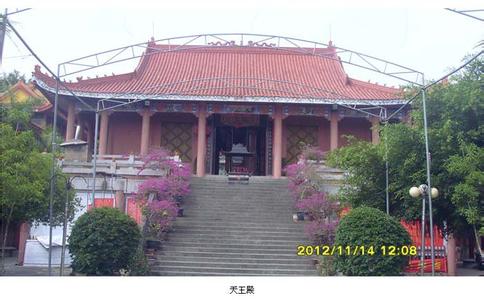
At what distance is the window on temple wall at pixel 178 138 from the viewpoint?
61.3ft

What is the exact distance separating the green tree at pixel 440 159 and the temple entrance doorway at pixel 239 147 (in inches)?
335

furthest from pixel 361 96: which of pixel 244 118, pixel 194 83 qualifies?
pixel 194 83

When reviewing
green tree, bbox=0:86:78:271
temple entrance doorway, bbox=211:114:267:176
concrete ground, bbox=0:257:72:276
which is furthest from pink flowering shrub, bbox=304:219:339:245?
temple entrance doorway, bbox=211:114:267:176

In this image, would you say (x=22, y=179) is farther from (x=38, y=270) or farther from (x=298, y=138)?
(x=298, y=138)

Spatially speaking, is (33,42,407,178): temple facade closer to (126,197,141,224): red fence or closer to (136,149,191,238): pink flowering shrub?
(136,149,191,238): pink flowering shrub

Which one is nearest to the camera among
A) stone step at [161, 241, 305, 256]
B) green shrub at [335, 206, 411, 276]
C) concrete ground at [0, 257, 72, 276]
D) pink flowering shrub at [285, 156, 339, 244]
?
green shrub at [335, 206, 411, 276]

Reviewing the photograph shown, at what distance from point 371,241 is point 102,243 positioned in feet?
14.6

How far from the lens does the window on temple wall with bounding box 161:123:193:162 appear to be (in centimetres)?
1869

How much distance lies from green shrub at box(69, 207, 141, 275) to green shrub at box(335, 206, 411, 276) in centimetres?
368

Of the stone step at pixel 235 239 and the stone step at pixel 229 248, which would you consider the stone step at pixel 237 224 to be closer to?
the stone step at pixel 235 239

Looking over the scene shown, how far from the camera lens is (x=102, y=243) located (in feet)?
28.8

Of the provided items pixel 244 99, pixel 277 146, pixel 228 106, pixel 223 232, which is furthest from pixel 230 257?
pixel 228 106

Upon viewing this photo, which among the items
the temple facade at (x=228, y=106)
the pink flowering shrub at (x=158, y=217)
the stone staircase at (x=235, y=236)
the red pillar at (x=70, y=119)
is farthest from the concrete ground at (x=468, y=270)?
the red pillar at (x=70, y=119)
